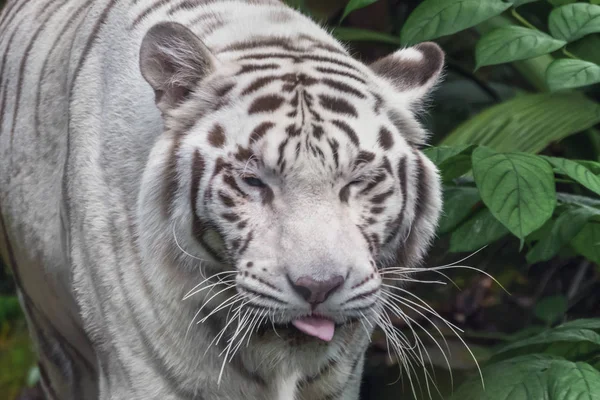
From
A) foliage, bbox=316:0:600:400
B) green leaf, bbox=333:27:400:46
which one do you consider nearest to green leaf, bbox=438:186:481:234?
foliage, bbox=316:0:600:400

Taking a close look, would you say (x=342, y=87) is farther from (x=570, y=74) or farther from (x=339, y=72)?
(x=570, y=74)

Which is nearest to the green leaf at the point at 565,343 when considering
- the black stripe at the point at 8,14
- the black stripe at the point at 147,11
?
the black stripe at the point at 147,11

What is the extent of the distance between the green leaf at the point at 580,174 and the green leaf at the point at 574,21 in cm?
32

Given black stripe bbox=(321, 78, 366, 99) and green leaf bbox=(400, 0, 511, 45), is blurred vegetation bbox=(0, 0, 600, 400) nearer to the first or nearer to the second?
green leaf bbox=(400, 0, 511, 45)

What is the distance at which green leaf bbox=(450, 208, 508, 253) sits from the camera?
2.70m

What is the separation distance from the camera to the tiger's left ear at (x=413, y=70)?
239 cm

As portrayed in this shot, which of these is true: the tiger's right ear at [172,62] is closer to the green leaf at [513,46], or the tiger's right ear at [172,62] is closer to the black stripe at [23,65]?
the green leaf at [513,46]

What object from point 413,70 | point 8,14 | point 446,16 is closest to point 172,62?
point 413,70

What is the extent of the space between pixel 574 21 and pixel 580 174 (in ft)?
1.37

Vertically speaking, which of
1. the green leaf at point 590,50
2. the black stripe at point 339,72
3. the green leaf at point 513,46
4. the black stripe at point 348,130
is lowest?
the green leaf at point 590,50

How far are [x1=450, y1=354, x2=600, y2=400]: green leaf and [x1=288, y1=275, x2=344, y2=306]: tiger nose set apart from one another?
24.7 inches

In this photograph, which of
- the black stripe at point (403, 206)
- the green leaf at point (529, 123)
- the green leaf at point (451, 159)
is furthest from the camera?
the green leaf at point (529, 123)

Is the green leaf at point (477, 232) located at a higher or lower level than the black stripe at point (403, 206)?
lower

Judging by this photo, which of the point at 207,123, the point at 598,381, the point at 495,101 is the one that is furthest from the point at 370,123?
the point at 495,101
